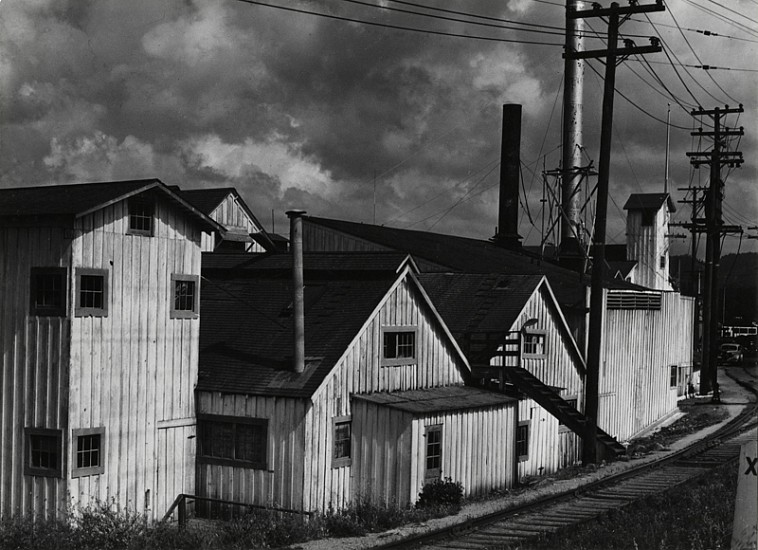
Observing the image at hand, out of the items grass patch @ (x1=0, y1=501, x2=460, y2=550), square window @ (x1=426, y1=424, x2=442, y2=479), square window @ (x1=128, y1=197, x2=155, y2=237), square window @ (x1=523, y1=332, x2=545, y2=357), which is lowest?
grass patch @ (x1=0, y1=501, x2=460, y2=550)

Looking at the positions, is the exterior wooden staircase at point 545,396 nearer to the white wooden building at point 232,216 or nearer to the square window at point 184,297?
the square window at point 184,297

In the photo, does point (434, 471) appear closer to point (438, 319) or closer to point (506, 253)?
point (438, 319)

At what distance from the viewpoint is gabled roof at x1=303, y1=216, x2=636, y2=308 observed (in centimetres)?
3912

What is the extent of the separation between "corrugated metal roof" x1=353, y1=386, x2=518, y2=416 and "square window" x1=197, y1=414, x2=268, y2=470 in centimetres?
270

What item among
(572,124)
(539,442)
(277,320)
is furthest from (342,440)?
→ (572,124)

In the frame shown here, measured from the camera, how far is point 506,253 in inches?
2082

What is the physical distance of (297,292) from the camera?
23984 mm

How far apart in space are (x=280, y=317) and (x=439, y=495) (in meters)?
6.88

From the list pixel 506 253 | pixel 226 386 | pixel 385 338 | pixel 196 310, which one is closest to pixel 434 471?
pixel 385 338

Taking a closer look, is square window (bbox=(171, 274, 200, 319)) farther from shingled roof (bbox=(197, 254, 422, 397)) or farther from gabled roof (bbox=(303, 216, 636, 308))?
gabled roof (bbox=(303, 216, 636, 308))

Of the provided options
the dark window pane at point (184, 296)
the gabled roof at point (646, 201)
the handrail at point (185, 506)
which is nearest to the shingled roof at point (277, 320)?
the dark window pane at point (184, 296)

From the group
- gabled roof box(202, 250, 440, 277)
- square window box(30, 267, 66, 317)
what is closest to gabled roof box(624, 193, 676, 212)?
gabled roof box(202, 250, 440, 277)

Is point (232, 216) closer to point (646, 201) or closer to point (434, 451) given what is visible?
point (434, 451)

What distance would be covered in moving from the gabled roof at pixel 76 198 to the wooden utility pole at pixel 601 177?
12.6m
